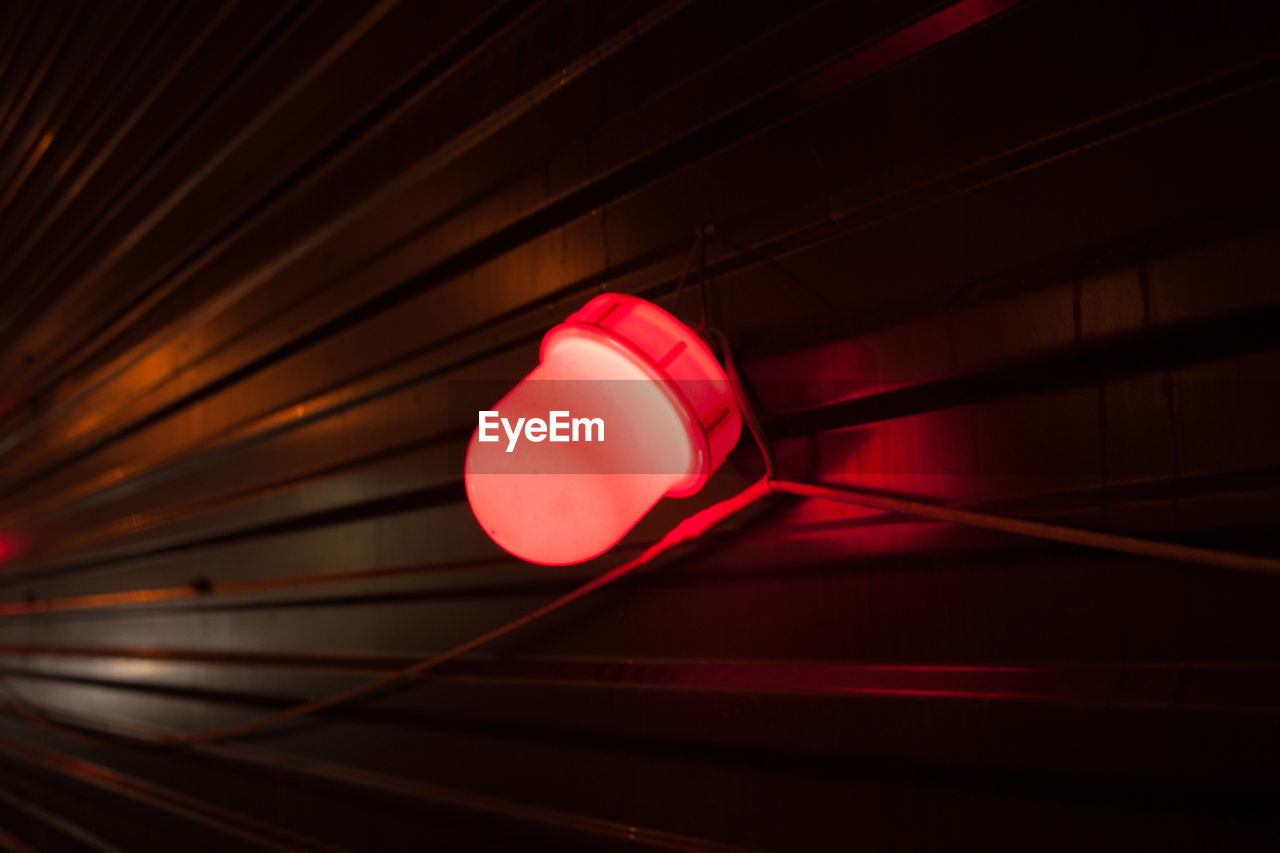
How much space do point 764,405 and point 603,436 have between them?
449mm

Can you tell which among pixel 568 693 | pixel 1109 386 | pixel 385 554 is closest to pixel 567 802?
pixel 568 693

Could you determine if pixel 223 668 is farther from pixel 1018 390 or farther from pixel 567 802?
pixel 1018 390

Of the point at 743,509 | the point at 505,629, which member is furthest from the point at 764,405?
the point at 505,629

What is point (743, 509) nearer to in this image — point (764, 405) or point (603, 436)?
point (764, 405)

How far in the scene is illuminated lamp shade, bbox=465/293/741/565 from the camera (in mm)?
1174

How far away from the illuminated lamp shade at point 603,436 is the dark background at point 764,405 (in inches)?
13.3

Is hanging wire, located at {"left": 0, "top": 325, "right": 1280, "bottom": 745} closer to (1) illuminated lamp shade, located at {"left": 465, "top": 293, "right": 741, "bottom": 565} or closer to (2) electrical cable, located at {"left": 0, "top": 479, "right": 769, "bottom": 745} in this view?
(2) electrical cable, located at {"left": 0, "top": 479, "right": 769, "bottom": 745}

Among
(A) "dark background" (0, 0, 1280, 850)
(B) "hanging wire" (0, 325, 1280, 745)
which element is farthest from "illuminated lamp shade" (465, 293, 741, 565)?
(A) "dark background" (0, 0, 1280, 850)

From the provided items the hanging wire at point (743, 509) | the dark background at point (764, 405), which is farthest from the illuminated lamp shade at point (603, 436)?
the dark background at point (764, 405)

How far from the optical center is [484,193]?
2.09 meters

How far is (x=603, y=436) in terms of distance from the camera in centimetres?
119

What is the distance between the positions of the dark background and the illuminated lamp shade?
0.34 meters

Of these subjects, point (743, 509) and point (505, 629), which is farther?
point (505, 629)

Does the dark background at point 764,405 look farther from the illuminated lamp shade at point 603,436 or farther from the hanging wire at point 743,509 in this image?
the illuminated lamp shade at point 603,436
